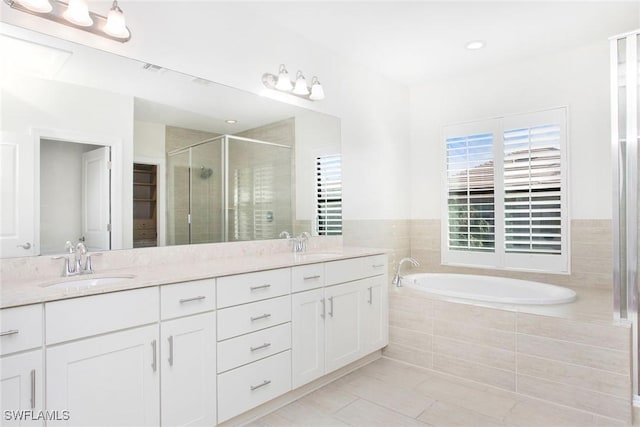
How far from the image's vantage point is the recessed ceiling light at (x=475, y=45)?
3.10m

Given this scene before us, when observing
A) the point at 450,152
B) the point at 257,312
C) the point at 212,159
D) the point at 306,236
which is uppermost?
the point at 450,152

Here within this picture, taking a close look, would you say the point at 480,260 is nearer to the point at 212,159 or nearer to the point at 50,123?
the point at 212,159

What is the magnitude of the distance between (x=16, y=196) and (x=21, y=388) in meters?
0.84

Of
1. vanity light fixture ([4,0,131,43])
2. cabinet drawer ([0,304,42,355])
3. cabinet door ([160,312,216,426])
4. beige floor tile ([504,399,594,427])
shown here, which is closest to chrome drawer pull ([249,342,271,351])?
cabinet door ([160,312,216,426])

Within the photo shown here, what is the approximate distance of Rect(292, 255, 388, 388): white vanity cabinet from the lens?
7.68ft

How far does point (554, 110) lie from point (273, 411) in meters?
3.32

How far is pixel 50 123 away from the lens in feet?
5.90

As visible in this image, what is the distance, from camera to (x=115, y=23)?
1872 mm

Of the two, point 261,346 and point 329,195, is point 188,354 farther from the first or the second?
point 329,195

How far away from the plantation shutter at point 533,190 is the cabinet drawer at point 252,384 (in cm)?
245

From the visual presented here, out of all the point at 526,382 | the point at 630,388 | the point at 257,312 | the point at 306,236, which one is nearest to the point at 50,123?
the point at 257,312

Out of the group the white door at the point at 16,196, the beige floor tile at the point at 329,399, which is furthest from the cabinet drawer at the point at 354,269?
the white door at the point at 16,196

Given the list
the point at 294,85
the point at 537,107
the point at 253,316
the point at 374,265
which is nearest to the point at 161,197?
the point at 253,316

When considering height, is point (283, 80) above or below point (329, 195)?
above
